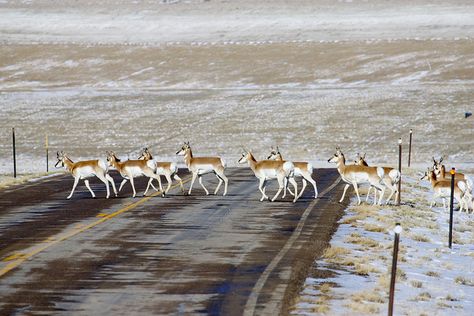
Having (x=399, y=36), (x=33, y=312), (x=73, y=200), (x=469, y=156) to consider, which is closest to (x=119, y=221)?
Answer: (x=73, y=200)

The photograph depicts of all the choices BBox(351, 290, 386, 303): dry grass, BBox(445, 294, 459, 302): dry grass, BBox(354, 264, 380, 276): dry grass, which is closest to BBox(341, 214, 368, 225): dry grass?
BBox(354, 264, 380, 276): dry grass

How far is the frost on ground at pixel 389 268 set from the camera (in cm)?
1658

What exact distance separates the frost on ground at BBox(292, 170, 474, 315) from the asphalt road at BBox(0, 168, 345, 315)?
1.41ft

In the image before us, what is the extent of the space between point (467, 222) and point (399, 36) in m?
77.2

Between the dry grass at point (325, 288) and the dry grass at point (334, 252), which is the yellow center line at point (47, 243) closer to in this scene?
the dry grass at point (325, 288)

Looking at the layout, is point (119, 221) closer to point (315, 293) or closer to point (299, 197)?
point (299, 197)

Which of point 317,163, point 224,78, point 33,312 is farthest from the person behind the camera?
point 224,78

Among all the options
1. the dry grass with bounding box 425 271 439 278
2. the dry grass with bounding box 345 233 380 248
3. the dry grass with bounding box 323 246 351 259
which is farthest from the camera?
the dry grass with bounding box 345 233 380 248

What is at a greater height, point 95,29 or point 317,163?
point 95,29

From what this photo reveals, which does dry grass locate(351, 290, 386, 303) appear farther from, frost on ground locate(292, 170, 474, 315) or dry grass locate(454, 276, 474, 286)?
dry grass locate(454, 276, 474, 286)

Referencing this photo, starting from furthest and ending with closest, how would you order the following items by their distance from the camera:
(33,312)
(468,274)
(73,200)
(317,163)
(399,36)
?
(399,36)
(317,163)
(73,200)
(468,274)
(33,312)

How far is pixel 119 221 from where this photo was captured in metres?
26.2

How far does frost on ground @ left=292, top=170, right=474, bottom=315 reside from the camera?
54.4ft

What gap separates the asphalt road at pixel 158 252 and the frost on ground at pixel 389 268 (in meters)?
0.43
